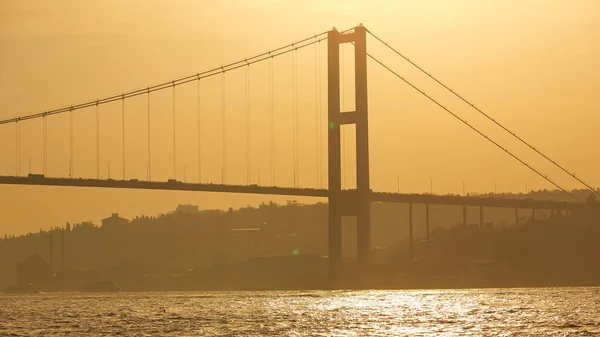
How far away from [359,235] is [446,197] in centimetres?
1984

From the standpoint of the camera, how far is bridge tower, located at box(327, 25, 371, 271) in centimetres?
8550

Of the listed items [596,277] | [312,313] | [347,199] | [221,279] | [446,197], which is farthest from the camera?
[221,279]

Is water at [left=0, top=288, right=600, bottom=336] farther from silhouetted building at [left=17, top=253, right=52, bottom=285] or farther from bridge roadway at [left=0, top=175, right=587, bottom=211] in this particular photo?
silhouetted building at [left=17, top=253, right=52, bottom=285]

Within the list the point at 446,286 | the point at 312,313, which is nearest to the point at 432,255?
the point at 446,286

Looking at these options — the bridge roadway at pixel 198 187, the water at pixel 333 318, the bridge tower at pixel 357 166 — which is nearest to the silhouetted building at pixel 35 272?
the bridge roadway at pixel 198 187

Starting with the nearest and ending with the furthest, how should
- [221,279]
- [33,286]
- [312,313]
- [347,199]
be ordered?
[312,313] < [347,199] < [221,279] < [33,286]

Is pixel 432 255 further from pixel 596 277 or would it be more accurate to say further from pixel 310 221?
pixel 310 221

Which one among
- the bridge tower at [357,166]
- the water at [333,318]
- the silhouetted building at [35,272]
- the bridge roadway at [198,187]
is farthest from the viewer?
the silhouetted building at [35,272]

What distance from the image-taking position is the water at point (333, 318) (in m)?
48.8

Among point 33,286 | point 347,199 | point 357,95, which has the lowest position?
point 33,286

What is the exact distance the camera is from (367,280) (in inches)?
3543

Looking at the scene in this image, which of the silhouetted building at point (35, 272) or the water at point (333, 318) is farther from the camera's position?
the silhouetted building at point (35, 272)

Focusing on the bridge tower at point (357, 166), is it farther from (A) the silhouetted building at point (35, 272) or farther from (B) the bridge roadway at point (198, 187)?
(A) the silhouetted building at point (35, 272)

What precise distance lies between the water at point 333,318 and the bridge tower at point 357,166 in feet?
29.3
